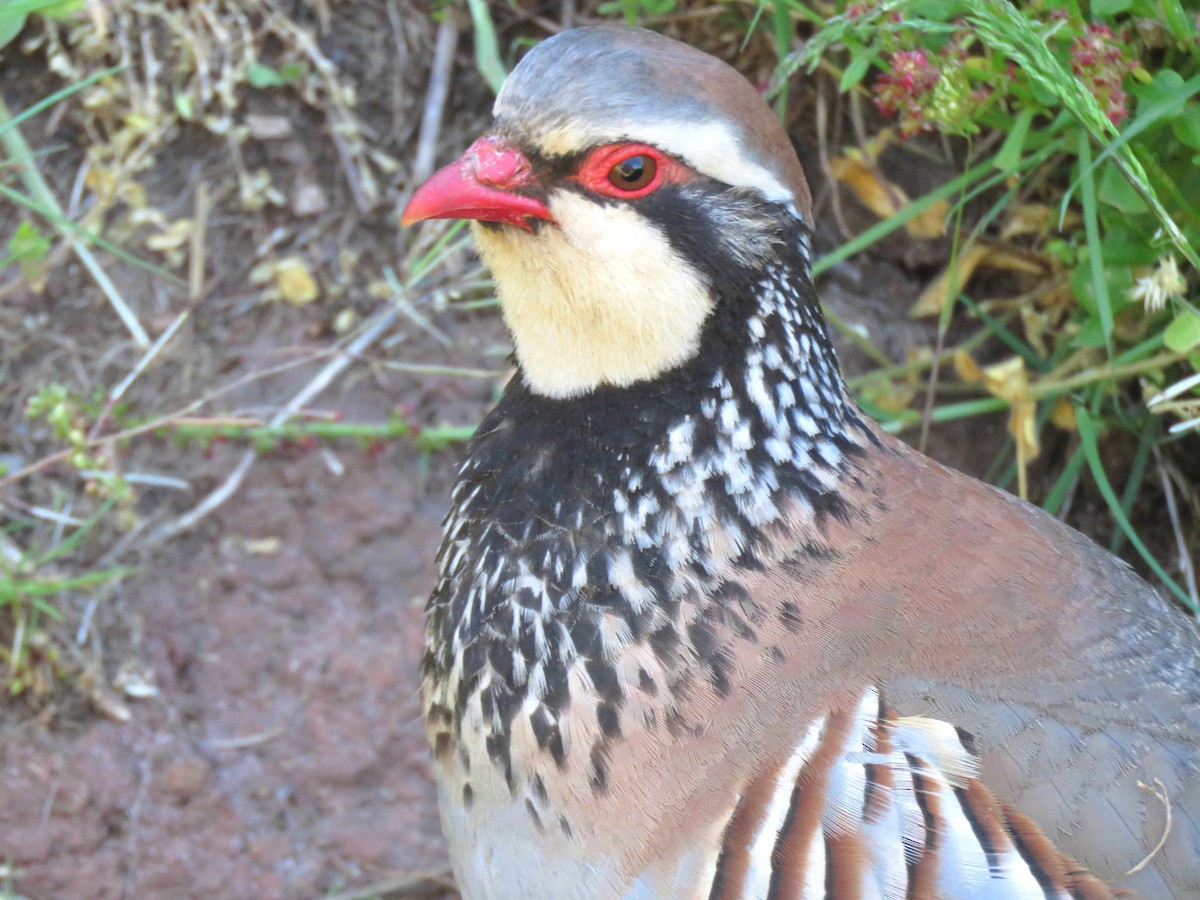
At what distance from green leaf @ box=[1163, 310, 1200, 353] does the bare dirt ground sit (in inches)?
34.6

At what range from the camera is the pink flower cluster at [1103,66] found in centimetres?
233

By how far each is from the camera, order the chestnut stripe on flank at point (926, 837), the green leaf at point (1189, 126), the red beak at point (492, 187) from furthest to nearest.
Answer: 1. the green leaf at point (1189, 126)
2. the red beak at point (492, 187)
3. the chestnut stripe on flank at point (926, 837)

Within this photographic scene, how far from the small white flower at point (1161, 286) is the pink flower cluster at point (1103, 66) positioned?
0.32 meters

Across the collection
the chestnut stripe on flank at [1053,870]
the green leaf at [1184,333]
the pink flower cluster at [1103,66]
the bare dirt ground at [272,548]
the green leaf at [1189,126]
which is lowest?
the bare dirt ground at [272,548]

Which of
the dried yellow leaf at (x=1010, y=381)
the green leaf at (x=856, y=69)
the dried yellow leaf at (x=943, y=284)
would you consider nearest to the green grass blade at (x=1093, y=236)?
the green leaf at (x=856, y=69)

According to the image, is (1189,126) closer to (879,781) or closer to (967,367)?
(967,367)

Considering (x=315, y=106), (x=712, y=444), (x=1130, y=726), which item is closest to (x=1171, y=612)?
(x=1130, y=726)

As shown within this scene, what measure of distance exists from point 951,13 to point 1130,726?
1259 millimetres

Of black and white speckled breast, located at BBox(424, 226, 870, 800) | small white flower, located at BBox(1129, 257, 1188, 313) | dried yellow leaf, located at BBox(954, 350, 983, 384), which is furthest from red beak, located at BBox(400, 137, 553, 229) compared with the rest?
dried yellow leaf, located at BBox(954, 350, 983, 384)

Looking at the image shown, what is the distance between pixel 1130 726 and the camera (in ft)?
6.64

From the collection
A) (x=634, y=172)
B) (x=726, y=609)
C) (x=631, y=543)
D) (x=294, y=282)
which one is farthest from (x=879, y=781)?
(x=294, y=282)

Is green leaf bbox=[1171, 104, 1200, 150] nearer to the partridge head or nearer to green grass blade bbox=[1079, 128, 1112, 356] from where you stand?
green grass blade bbox=[1079, 128, 1112, 356]

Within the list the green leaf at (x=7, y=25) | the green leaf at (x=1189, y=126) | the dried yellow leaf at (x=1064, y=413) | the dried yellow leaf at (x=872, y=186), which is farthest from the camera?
the dried yellow leaf at (x=872, y=186)

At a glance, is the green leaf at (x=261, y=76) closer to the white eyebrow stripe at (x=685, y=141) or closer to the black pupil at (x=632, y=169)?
the white eyebrow stripe at (x=685, y=141)
